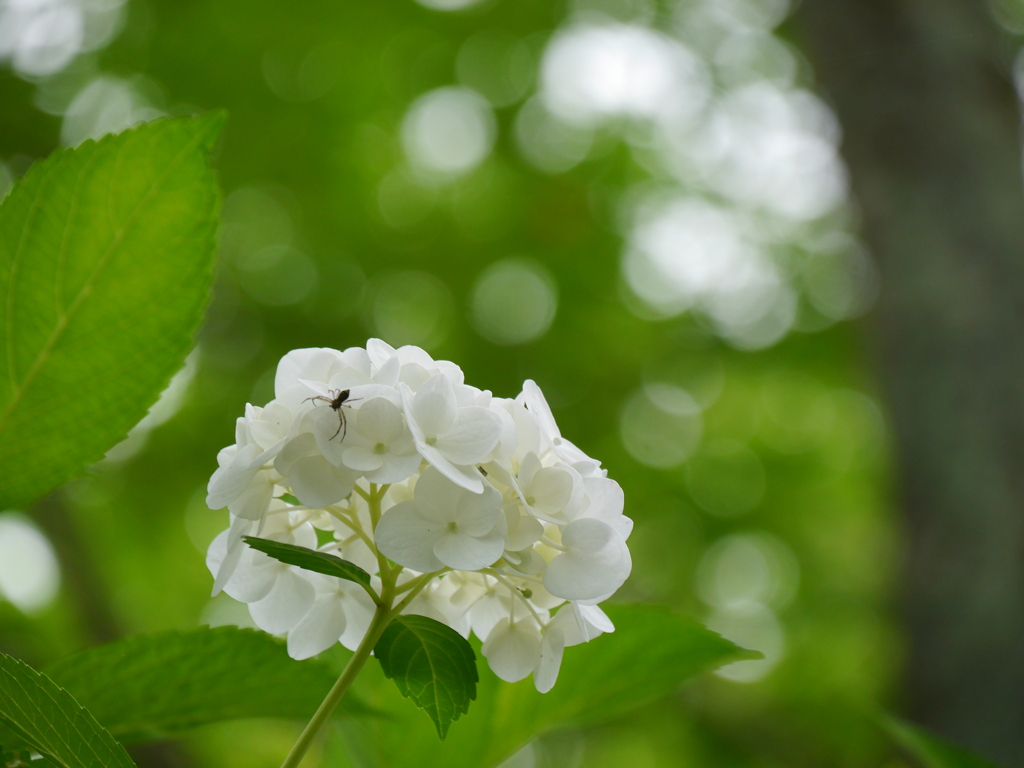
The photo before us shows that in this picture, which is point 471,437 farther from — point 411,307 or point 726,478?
point 726,478

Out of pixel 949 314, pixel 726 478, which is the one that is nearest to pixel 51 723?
pixel 949 314

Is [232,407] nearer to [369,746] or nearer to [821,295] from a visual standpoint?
[821,295]

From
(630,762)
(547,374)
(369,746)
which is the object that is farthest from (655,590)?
(369,746)

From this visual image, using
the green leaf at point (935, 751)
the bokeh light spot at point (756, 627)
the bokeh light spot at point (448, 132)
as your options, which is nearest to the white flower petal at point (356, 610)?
the green leaf at point (935, 751)

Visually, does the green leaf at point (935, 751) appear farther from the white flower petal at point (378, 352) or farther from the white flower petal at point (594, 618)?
the white flower petal at point (378, 352)

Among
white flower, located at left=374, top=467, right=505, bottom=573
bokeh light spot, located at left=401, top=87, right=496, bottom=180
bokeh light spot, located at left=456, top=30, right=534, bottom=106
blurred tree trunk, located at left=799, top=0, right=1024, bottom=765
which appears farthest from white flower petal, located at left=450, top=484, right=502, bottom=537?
bokeh light spot, located at left=456, top=30, right=534, bottom=106

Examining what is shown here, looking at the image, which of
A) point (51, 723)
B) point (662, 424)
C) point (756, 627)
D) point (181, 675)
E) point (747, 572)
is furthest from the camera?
point (747, 572)

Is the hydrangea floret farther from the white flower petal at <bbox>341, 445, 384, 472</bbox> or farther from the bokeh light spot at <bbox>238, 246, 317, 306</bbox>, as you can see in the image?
the bokeh light spot at <bbox>238, 246, 317, 306</bbox>
